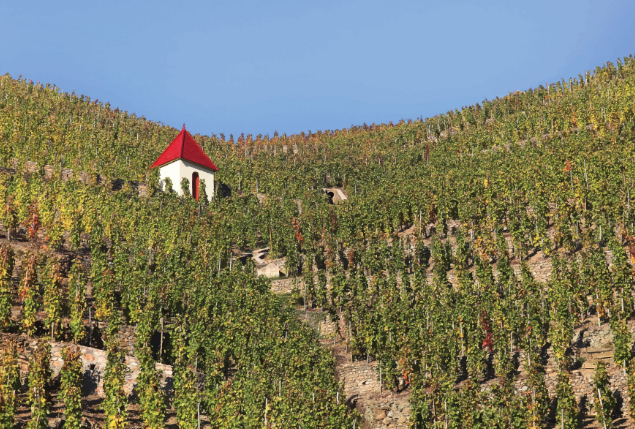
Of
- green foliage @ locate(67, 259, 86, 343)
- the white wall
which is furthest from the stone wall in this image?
the white wall

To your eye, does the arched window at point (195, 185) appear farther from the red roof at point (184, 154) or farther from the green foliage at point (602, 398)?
the green foliage at point (602, 398)

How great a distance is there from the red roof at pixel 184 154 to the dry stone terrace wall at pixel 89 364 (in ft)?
136

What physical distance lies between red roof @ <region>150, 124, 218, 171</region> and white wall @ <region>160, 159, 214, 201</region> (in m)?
0.55

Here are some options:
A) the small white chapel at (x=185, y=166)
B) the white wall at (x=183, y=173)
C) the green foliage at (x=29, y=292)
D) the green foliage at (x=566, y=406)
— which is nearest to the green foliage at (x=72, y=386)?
the green foliage at (x=29, y=292)

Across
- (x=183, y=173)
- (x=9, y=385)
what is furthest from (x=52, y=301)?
(x=183, y=173)

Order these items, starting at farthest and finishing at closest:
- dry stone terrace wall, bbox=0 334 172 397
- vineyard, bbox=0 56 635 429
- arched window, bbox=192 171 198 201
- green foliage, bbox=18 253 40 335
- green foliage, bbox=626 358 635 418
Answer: arched window, bbox=192 171 198 201, green foliage, bbox=18 253 40 335, dry stone terrace wall, bbox=0 334 172 397, vineyard, bbox=0 56 635 429, green foliage, bbox=626 358 635 418

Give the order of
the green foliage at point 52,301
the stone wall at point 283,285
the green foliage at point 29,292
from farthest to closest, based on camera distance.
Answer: the stone wall at point 283,285 → the green foliage at point 52,301 → the green foliage at point 29,292

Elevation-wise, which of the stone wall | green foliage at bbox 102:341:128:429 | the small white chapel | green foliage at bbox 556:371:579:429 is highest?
the small white chapel

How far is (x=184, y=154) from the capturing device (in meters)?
75.3

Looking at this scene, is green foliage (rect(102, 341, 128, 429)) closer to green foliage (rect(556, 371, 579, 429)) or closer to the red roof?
green foliage (rect(556, 371, 579, 429))

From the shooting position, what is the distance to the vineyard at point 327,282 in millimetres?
33844

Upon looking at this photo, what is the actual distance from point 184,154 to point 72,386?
154 ft

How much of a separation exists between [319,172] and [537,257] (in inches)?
1770

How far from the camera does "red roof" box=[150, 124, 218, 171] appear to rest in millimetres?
75438
